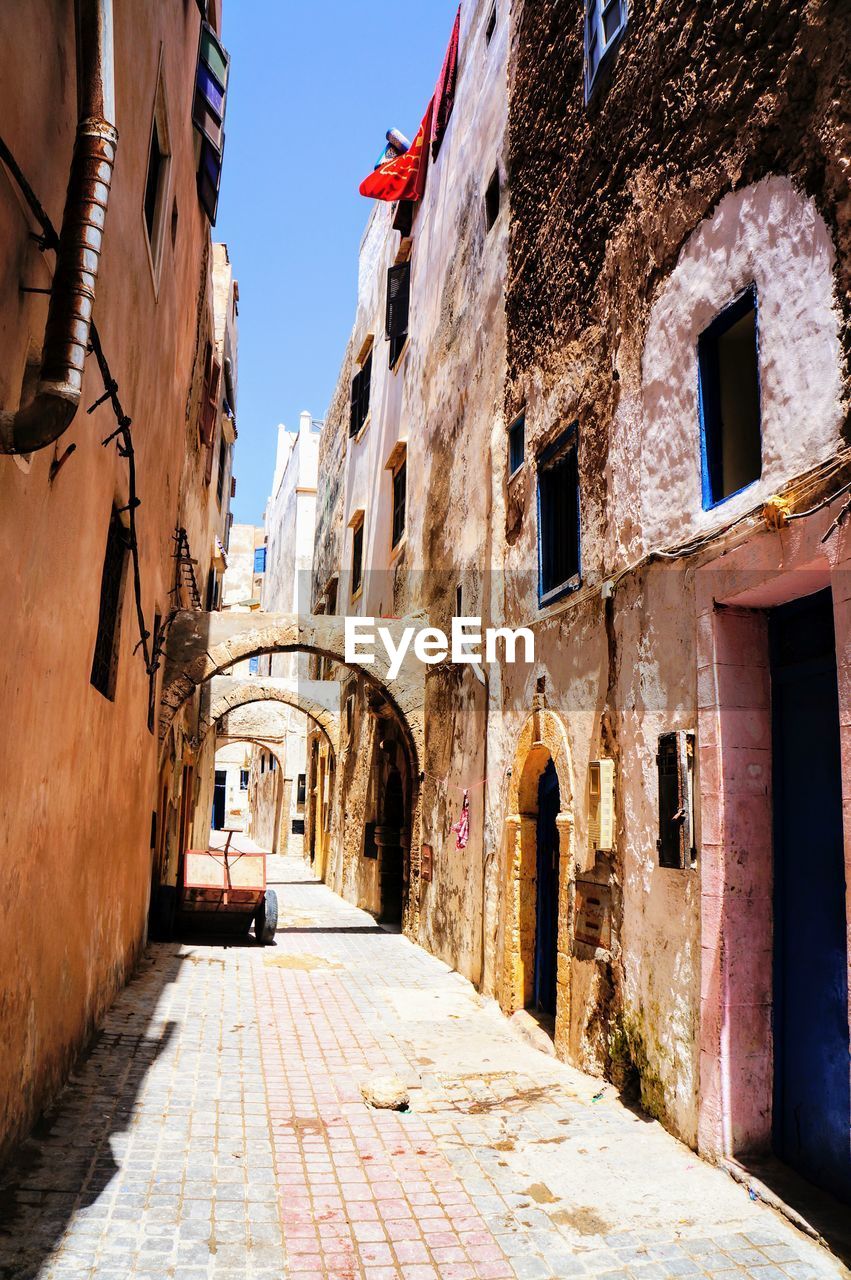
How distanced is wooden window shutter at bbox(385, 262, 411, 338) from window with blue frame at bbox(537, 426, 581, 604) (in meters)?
8.13

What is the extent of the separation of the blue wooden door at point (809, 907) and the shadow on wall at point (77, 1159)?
2953 mm

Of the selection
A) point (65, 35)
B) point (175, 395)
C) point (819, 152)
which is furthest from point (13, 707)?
point (175, 395)

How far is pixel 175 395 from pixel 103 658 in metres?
4.39

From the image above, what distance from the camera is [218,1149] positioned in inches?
191

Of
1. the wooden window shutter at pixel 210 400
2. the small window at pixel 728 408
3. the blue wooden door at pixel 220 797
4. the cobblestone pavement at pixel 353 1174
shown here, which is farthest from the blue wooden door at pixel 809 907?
the blue wooden door at pixel 220 797

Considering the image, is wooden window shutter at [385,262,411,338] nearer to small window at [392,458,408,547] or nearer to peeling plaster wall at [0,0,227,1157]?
small window at [392,458,408,547]

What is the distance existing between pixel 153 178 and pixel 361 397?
11.8m

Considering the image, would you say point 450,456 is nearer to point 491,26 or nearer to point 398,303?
point 491,26

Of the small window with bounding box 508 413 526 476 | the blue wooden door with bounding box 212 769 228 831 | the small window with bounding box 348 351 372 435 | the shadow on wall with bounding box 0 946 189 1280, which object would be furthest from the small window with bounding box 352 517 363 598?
the blue wooden door with bounding box 212 769 228 831

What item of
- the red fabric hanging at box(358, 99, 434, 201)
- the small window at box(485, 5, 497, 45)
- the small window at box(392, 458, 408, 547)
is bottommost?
the small window at box(392, 458, 408, 547)

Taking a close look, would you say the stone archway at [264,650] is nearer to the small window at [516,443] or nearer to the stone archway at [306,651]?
the stone archway at [306,651]

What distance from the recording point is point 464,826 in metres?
10.2

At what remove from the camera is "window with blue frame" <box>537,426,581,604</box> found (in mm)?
7684

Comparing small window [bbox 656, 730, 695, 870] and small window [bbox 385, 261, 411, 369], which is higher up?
small window [bbox 385, 261, 411, 369]
